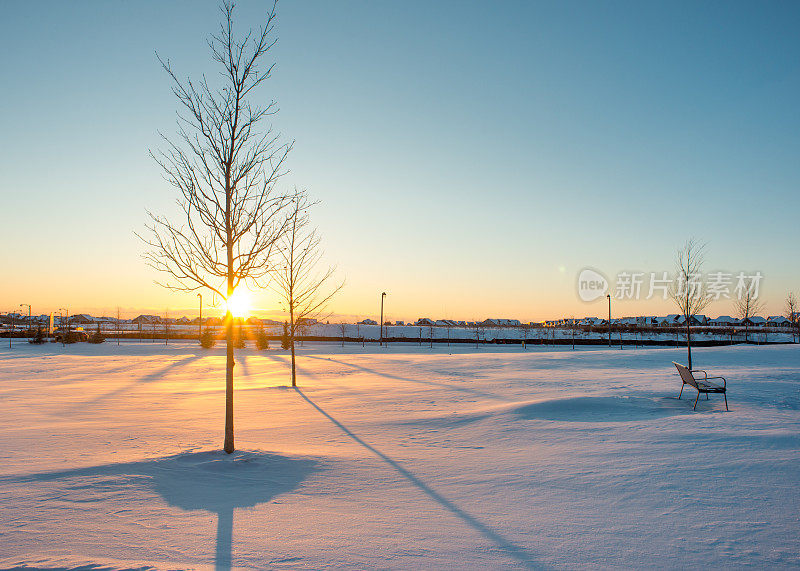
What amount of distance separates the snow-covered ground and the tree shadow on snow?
0.03m

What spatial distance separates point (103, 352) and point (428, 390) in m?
28.5

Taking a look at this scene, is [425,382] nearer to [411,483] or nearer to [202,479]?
[411,483]

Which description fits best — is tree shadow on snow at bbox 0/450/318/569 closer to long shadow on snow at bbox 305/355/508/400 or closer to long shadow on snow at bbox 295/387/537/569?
long shadow on snow at bbox 295/387/537/569

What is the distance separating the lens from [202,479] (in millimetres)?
6160

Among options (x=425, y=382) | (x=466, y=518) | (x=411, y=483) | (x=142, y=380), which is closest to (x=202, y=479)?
(x=411, y=483)

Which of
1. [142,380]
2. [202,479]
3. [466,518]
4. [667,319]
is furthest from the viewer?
[667,319]

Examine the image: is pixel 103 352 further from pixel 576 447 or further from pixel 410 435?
pixel 576 447

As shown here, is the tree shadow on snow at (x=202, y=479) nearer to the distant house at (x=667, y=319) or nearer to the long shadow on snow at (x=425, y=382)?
the long shadow on snow at (x=425, y=382)

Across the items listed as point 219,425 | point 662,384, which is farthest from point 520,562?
point 662,384

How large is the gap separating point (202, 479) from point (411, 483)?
102 inches

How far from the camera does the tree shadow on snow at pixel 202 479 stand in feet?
17.7

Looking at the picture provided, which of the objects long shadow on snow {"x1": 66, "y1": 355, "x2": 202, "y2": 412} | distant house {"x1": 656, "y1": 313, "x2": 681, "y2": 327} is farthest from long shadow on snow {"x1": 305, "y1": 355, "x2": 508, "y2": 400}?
distant house {"x1": 656, "y1": 313, "x2": 681, "y2": 327}

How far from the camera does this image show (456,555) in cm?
404

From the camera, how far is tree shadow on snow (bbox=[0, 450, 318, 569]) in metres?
5.40
